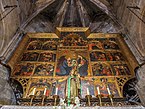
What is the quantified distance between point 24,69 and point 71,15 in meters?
6.05

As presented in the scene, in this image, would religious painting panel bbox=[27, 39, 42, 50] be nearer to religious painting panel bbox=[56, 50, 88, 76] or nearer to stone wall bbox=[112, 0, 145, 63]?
religious painting panel bbox=[56, 50, 88, 76]

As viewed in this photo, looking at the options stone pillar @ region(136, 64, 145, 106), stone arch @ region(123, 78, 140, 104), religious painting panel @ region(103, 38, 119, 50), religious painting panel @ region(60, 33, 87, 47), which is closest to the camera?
stone pillar @ region(136, 64, 145, 106)

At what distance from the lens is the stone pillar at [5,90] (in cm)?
518

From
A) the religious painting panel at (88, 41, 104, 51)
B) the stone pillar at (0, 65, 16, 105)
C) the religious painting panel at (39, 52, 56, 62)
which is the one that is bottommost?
the stone pillar at (0, 65, 16, 105)

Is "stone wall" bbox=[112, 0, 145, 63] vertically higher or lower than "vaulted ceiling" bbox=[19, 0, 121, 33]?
lower

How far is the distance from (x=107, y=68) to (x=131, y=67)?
2.68 ft

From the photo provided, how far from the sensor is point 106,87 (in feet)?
18.5

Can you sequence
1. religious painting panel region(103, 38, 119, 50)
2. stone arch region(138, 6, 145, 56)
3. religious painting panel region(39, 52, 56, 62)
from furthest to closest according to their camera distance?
religious painting panel region(103, 38, 119, 50) → religious painting panel region(39, 52, 56, 62) → stone arch region(138, 6, 145, 56)

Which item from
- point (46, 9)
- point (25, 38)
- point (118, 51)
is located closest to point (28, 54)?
point (25, 38)

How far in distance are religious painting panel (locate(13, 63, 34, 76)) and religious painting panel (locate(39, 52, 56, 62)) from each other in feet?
1.86

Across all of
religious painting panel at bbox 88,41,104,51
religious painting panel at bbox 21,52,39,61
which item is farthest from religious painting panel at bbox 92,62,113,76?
religious painting panel at bbox 21,52,39,61

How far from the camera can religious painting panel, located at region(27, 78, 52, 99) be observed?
5.33m

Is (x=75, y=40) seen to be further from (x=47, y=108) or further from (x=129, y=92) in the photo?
(x=47, y=108)

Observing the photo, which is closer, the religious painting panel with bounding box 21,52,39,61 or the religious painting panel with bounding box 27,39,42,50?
the religious painting panel with bounding box 21,52,39,61
